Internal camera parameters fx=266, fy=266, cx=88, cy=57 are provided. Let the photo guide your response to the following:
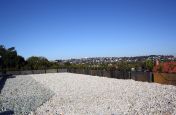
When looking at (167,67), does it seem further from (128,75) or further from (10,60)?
(10,60)

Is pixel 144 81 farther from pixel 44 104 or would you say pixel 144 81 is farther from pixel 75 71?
pixel 75 71

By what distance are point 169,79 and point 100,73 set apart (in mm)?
17722

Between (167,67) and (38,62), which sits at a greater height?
(167,67)

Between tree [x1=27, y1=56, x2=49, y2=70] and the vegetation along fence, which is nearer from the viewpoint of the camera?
the vegetation along fence

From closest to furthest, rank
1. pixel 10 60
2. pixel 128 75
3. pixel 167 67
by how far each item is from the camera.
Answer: pixel 167 67, pixel 128 75, pixel 10 60

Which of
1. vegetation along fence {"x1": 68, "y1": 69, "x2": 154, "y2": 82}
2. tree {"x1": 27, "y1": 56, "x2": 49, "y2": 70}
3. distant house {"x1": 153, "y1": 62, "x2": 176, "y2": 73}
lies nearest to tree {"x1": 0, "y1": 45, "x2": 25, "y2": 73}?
tree {"x1": 27, "y1": 56, "x2": 49, "y2": 70}

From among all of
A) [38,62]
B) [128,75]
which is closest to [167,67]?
[128,75]

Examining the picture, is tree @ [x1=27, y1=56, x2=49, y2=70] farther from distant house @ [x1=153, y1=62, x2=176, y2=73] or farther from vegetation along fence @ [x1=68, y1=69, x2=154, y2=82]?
distant house @ [x1=153, y1=62, x2=176, y2=73]

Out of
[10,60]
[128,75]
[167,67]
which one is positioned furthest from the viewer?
[10,60]

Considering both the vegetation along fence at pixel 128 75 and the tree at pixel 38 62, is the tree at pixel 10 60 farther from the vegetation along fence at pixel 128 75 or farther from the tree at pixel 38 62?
the vegetation along fence at pixel 128 75

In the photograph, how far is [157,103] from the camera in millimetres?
13406

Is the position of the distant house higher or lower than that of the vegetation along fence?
higher

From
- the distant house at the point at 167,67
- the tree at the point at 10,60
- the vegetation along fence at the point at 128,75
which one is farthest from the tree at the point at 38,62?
the distant house at the point at 167,67

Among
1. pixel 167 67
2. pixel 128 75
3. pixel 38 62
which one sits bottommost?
pixel 128 75
